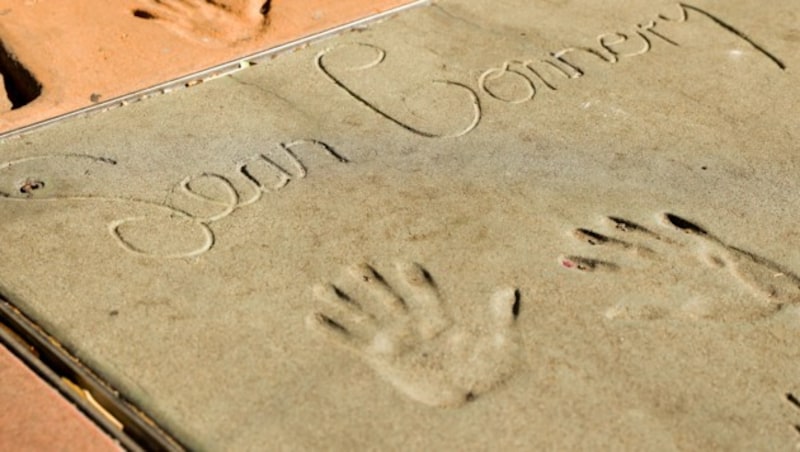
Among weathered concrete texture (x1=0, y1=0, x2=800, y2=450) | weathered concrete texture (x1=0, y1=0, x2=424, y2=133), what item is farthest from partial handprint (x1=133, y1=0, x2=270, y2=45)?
weathered concrete texture (x1=0, y1=0, x2=800, y2=450)

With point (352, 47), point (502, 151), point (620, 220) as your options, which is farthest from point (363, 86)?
point (620, 220)

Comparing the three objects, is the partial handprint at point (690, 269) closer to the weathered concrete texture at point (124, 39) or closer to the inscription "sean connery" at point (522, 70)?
the inscription "sean connery" at point (522, 70)

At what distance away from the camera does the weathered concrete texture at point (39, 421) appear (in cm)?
220

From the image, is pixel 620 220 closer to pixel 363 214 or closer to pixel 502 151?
pixel 502 151

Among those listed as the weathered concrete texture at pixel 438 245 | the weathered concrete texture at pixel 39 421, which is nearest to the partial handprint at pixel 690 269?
the weathered concrete texture at pixel 438 245

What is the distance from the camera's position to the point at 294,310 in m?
2.54

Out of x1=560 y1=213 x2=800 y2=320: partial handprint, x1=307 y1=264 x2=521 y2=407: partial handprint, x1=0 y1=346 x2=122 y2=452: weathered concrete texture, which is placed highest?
x1=307 y1=264 x2=521 y2=407: partial handprint

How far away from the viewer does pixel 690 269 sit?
9.19ft

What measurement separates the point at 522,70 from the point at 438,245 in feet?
3.63

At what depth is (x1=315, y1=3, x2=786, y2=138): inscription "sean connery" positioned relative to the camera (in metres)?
3.41

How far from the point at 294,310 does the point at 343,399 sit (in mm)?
326
